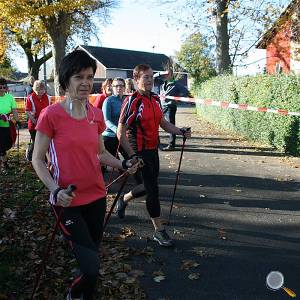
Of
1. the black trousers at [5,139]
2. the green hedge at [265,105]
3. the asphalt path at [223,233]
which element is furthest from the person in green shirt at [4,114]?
the green hedge at [265,105]

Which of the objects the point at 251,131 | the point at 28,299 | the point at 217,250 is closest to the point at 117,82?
the point at 217,250

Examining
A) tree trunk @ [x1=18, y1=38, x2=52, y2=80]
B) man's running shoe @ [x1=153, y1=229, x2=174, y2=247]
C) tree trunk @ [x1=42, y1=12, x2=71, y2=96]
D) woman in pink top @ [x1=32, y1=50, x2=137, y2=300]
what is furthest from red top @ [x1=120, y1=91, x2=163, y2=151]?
tree trunk @ [x1=18, y1=38, x2=52, y2=80]

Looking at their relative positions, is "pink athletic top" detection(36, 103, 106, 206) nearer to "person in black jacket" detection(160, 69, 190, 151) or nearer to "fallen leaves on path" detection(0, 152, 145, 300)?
"fallen leaves on path" detection(0, 152, 145, 300)

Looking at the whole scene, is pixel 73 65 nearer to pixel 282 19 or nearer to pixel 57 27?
pixel 282 19

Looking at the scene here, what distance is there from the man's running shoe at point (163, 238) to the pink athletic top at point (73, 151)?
231cm

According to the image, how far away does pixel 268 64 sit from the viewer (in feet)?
120

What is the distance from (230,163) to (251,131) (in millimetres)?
4796

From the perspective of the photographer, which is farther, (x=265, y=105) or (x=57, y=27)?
(x=57, y=27)

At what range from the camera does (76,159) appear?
3.41 m

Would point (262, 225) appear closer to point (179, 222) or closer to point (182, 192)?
point (179, 222)

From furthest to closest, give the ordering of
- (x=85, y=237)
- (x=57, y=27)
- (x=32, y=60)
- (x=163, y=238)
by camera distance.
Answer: (x=32, y=60) < (x=57, y=27) < (x=163, y=238) < (x=85, y=237)

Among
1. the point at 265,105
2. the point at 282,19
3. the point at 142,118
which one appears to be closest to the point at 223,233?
the point at 142,118

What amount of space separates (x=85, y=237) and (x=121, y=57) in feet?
224

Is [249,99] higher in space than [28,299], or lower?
higher
